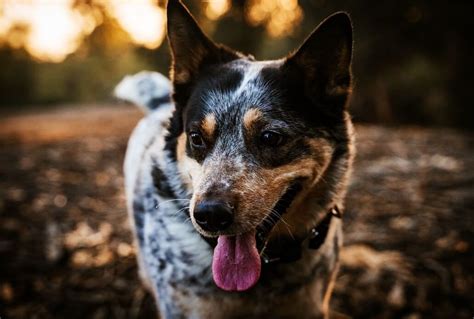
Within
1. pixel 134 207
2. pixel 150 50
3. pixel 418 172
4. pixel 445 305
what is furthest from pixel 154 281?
pixel 150 50

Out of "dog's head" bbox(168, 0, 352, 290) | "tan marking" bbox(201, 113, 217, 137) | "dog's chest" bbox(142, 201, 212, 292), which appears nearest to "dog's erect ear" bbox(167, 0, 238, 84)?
"dog's head" bbox(168, 0, 352, 290)

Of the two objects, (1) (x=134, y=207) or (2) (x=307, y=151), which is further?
(1) (x=134, y=207)

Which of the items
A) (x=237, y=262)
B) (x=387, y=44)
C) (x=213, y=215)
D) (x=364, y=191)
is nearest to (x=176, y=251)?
(x=237, y=262)

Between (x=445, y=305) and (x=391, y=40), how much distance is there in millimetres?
9239

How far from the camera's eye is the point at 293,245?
211cm

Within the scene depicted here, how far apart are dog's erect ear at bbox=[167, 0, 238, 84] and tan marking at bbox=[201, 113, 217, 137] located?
1.45 feet

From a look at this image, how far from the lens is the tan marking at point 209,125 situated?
2.06 metres

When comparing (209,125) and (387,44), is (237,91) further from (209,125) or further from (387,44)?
(387,44)

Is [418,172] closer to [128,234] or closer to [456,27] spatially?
[128,234]

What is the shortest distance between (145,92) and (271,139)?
194cm

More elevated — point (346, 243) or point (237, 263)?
point (237, 263)

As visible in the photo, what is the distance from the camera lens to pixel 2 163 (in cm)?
679

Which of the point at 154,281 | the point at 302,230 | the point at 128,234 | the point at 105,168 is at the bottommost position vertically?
the point at 105,168

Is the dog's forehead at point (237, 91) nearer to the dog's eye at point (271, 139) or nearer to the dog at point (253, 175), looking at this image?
the dog at point (253, 175)
